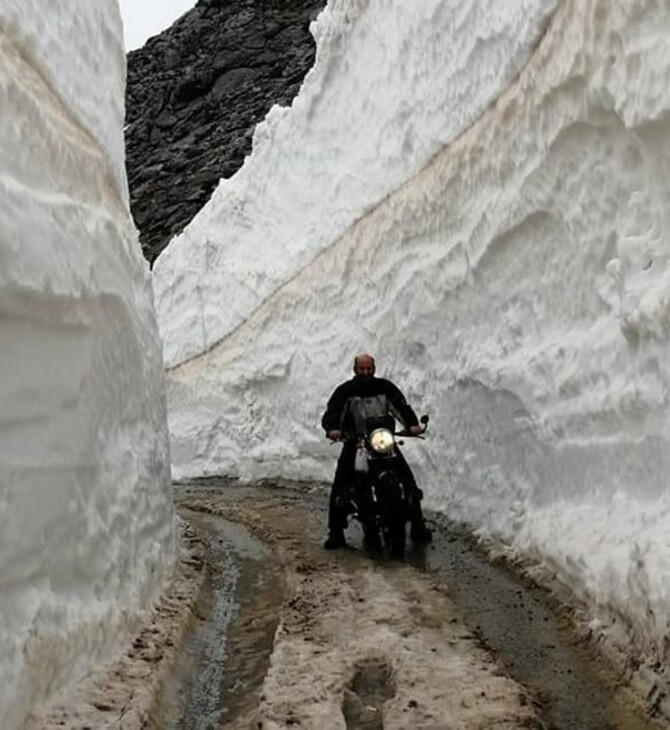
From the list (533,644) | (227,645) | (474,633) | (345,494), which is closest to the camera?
(533,644)

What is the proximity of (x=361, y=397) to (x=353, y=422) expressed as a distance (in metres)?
0.22

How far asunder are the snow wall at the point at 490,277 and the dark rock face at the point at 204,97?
22.8 ft

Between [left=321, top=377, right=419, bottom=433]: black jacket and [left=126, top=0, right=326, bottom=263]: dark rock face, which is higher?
[left=126, top=0, right=326, bottom=263]: dark rock face

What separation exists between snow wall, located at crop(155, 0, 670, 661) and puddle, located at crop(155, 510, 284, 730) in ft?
6.10

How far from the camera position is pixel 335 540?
8484 millimetres

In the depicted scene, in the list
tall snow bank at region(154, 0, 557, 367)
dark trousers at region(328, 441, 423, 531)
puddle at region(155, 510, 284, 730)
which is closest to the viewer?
puddle at region(155, 510, 284, 730)

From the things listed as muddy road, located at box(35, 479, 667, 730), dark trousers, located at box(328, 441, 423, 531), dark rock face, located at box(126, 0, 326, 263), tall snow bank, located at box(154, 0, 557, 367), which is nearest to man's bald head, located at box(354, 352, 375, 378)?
dark trousers, located at box(328, 441, 423, 531)

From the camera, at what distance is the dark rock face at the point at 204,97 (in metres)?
25.3

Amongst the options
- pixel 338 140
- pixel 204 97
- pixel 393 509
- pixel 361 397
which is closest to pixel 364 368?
pixel 361 397

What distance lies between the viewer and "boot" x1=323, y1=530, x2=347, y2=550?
848cm

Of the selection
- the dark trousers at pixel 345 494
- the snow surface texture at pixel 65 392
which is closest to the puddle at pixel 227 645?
the snow surface texture at pixel 65 392

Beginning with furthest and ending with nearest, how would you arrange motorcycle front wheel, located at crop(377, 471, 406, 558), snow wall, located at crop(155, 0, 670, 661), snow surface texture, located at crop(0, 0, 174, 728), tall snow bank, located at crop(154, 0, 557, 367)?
tall snow bank, located at crop(154, 0, 557, 367)
motorcycle front wheel, located at crop(377, 471, 406, 558)
snow wall, located at crop(155, 0, 670, 661)
snow surface texture, located at crop(0, 0, 174, 728)

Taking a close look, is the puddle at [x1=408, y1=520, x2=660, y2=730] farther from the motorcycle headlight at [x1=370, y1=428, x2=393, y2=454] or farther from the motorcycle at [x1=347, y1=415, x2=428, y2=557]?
the motorcycle headlight at [x1=370, y1=428, x2=393, y2=454]

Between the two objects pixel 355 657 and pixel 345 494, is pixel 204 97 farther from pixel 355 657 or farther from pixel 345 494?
pixel 355 657
